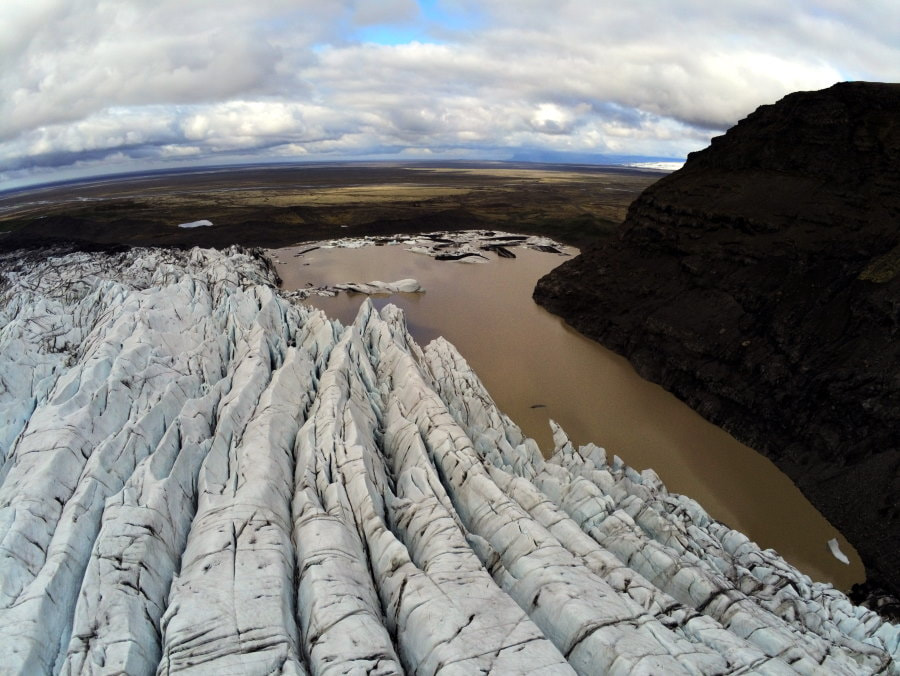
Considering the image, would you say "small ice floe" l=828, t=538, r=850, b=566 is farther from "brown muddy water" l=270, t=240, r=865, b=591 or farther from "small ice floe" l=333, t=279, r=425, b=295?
"small ice floe" l=333, t=279, r=425, b=295

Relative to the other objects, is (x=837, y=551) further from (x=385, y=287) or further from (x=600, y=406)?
(x=385, y=287)

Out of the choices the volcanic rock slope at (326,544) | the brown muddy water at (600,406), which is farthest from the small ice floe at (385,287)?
the volcanic rock slope at (326,544)

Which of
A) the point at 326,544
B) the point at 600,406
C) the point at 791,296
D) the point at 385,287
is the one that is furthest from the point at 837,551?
the point at 385,287

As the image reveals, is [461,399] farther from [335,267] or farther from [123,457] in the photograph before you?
[335,267]

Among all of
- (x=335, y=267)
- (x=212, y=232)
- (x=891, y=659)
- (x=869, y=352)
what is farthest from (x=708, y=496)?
(x=212, y=232)

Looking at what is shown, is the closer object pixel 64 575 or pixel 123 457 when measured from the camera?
pixel 64 575

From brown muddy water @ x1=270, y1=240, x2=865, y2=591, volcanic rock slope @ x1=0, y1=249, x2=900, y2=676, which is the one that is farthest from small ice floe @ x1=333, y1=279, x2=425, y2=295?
volcanic rock slope @ x1=0, y1=249, x2=900, y2=676

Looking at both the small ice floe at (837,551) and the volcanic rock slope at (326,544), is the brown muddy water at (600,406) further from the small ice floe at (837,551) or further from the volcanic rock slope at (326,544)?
the volcanic rock slope at (326,544)
